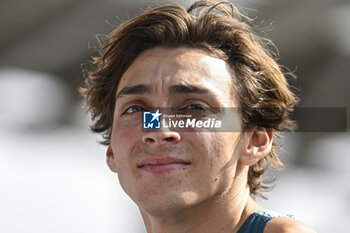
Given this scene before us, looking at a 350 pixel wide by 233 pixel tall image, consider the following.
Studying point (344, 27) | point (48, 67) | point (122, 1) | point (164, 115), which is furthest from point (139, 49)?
point (344, 27)

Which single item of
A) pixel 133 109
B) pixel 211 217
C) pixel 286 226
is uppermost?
pixel 133 109

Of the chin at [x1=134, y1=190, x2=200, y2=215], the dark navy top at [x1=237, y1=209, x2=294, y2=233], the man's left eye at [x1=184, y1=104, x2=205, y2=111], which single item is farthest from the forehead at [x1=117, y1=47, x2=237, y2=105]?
the dark navy top at [x1=237, y1=209, x2=294, y2=233]

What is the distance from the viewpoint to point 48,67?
355 inches

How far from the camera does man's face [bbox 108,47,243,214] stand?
2.79m

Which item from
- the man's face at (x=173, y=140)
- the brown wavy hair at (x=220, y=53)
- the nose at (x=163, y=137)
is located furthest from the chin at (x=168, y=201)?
the brown wavy hair at (x=220, y=53)

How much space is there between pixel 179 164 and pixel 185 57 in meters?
0.63

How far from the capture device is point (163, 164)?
279 centimetres

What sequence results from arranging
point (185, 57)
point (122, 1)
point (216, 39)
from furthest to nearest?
point (122, 1), point (216, 39), point (185, 57)

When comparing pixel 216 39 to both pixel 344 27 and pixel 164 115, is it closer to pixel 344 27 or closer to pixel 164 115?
pixel 164 115

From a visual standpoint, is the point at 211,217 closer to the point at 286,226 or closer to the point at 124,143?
the point at 286,226

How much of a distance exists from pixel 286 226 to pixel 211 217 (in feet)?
1.40

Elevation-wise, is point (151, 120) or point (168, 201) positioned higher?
point (151, 120)

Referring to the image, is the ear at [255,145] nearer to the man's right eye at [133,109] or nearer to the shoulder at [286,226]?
the shoulder at [286,226]

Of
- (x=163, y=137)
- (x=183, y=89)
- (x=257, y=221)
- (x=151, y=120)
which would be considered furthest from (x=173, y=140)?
(x=257, y=221)
